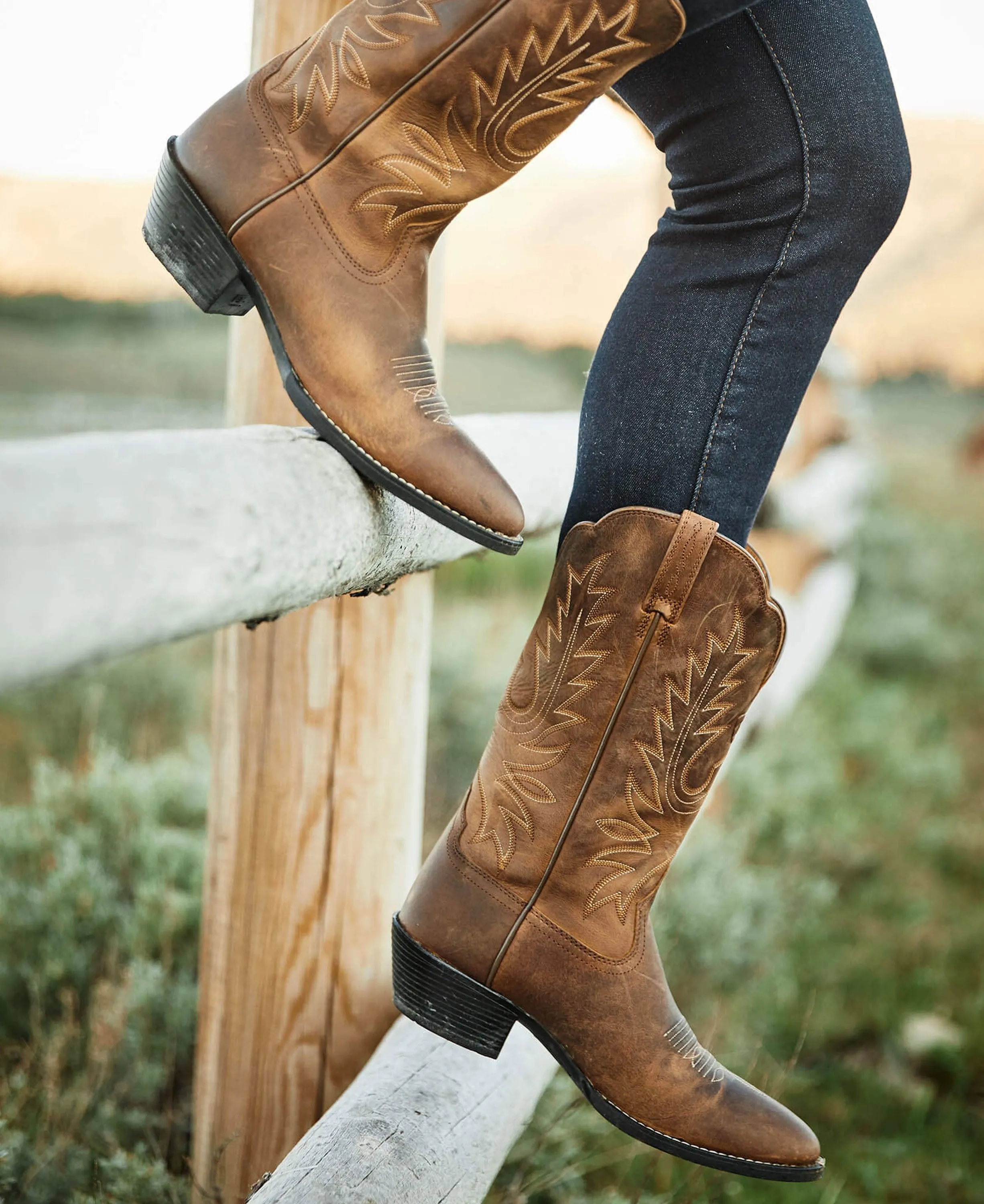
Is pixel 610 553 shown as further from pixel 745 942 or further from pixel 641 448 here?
pixel 745 942

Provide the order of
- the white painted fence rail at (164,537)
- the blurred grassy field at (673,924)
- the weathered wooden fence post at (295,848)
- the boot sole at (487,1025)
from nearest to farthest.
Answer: the white painted fence rail at (164,537) < the boot sole at (487,1025) < the weathered wooden fence post at (295,848) < the blurred grassy field at (673,924)

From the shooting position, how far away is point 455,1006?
1.10 meters

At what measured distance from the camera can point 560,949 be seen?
1091 millimetres

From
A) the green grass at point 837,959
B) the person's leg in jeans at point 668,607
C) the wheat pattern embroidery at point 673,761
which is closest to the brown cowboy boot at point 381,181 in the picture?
the person's leg in jeans at point 668,607

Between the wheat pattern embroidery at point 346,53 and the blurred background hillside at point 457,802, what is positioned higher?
the wheat pattern embroidery at point 346,53

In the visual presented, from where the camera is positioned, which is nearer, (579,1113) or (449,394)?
(579,1113)

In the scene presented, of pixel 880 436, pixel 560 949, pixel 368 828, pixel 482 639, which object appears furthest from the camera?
pixel 880 436

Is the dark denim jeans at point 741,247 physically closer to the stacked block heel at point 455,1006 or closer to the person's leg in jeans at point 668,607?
the person's leg in jeans at point 668,607

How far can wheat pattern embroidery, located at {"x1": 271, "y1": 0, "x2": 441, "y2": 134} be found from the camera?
35.2 inches

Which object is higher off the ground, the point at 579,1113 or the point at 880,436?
the point at 880,436

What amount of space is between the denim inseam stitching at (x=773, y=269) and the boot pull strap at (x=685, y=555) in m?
0.03

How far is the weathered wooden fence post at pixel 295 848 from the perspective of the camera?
134cm

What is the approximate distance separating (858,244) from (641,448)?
0.30m

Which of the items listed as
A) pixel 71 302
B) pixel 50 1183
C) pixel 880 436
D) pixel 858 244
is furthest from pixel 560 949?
pixel 880 436
